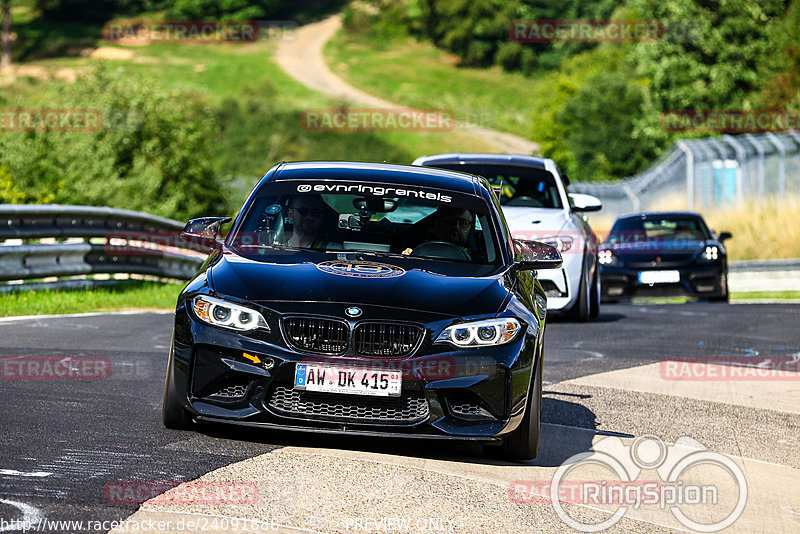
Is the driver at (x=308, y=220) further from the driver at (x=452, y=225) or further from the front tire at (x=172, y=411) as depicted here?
the front tire at (x=172, y=411)

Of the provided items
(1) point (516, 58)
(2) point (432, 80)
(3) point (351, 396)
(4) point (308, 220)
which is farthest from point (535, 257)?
(1) point (516, 58)

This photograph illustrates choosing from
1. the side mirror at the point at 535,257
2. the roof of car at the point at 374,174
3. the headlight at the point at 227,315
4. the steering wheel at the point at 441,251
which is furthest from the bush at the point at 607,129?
the headlight at the point at 227,315

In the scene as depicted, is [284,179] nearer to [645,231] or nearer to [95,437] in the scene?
[95,437]

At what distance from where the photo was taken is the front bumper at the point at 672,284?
60.3ft

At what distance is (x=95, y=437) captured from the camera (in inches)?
247

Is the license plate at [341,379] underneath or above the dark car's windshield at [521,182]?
above

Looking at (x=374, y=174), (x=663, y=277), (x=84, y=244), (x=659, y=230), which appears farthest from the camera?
(x=659, y=230)

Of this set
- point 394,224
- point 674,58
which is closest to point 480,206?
point 394,224

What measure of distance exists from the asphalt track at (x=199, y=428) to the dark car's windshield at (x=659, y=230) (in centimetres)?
674

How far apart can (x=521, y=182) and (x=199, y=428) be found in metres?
8.12

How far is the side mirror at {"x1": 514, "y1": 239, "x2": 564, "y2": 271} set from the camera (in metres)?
7.41

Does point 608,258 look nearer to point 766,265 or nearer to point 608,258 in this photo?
point 608,258

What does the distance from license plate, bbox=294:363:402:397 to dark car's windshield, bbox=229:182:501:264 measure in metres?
1.24

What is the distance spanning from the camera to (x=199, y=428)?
6.62 m
